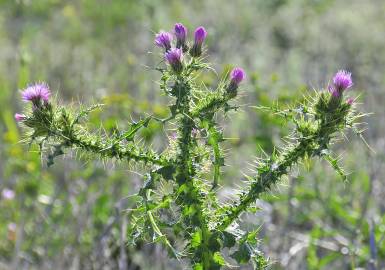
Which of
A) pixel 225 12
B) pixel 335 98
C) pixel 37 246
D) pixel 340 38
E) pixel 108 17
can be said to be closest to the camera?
pixel 335 98

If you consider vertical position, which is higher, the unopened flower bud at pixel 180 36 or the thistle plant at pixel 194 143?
the unopened flower bud at pixel 180 36

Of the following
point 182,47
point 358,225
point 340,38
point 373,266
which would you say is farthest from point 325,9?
point 182,47

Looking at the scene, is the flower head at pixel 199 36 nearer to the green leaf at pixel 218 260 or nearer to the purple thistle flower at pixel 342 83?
the purple thistle flower at pixel 342 83

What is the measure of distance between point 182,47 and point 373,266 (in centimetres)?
124

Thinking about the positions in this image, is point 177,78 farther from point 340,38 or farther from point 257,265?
A: point 340,38

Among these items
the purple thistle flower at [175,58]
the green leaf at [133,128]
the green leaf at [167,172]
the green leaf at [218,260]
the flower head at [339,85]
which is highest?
the purple thistle flower at [175,58]

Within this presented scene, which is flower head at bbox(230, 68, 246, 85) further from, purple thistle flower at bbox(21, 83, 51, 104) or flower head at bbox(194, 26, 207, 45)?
purple thistle flower at bbox(21, 83, 51, 104)

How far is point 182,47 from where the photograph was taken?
1.66 m

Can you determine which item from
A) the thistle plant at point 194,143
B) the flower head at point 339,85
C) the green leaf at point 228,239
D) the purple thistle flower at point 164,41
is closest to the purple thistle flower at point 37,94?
the thistle plant at point 194,143

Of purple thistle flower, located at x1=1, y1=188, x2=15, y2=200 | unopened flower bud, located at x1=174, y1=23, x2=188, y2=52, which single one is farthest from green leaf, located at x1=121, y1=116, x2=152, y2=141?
purple thistle flower, located at x1=1, y1=188, x2=15, y2=200

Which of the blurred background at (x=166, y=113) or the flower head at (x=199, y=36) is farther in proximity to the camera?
the blurred background at (x=166, y=113)

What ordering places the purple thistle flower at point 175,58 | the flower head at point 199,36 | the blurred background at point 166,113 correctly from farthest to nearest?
1. the blurred background at point 166,113
2. the flower head at point 199,36
3. the purple thistle flower at point 175,58

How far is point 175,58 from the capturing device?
5.15 feet

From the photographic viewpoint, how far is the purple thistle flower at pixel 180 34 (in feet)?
5.44
